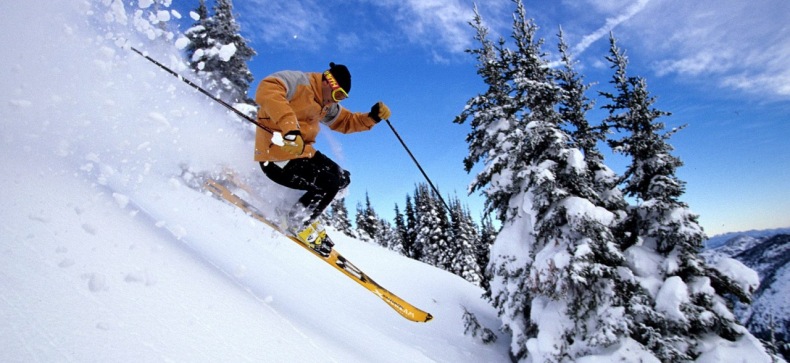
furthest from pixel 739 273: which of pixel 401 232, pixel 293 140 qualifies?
pixel 401 232

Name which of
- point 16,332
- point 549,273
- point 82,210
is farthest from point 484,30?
point 16,332

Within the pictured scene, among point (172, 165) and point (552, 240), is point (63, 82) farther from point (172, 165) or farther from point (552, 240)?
point (552, 240)

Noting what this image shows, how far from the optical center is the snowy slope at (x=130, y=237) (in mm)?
2137

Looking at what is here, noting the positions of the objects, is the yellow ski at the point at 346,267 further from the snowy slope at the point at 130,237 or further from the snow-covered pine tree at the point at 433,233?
the snow-covered pine tree at the point at 433,233

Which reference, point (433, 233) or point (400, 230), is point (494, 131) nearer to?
point (433, 233)

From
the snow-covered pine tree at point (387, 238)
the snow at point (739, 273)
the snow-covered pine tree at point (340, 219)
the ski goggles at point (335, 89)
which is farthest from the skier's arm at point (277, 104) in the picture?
the snow-covered pine tree at point (387, 238)

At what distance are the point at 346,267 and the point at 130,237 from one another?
3989 mm

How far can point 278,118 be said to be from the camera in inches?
184

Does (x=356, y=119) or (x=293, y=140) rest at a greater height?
(x=356, y=119)

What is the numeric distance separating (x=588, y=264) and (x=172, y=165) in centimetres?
1025

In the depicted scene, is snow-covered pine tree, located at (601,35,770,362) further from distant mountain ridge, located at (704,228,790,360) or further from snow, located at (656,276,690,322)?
distant mountain ridge, located at (704,228,790,360)

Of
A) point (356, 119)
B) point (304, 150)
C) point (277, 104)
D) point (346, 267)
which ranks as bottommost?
point (346, 267)

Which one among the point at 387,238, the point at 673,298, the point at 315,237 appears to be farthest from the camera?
the point at 387,238

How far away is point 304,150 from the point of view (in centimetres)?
536
